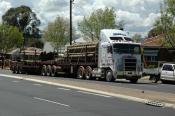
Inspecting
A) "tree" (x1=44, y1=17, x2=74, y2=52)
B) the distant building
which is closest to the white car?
the distant building

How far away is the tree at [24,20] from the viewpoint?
14812 cm

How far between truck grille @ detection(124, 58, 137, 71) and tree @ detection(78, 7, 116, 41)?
42743mm

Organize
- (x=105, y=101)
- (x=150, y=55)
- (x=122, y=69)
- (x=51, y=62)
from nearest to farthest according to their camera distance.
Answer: (x=105, y=101) < (x=122, y=69) < (x=51, y=62) < (x=150, y=55)

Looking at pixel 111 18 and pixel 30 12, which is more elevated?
pixel 30 12

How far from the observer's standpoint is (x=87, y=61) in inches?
1775

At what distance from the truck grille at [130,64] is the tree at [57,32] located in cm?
6542

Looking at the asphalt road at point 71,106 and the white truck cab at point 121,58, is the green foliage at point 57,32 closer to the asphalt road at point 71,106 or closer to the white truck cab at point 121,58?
the white truck cab at point 121,58

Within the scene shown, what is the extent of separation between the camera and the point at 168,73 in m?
40.8

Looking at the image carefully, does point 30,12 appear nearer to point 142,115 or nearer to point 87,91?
point 87,91

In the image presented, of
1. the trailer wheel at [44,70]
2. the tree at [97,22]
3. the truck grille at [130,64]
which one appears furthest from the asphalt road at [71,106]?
the tree at [97,22]

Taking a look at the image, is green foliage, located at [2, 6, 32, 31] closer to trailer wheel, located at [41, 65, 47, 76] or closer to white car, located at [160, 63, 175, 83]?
trailer wheel, located at [41, 65, 47, 76]

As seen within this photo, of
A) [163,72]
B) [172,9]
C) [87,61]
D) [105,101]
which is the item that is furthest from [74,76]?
[105,101]

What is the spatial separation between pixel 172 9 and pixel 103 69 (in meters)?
16.6

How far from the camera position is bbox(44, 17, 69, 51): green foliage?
107m
